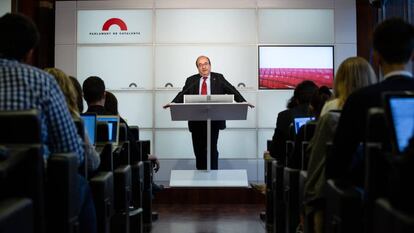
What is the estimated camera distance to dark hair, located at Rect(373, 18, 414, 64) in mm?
2201

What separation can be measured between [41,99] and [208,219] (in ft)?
11.8

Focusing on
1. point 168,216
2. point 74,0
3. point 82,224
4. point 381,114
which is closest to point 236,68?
point 74,0

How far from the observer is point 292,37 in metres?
8.16

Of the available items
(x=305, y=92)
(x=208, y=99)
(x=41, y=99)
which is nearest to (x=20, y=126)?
(x=41, y=99)

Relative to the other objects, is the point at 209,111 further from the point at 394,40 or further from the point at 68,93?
the point at 394,40

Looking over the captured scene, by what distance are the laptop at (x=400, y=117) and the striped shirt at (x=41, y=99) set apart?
1173 mm

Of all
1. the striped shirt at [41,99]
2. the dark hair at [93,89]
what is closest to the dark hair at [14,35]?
the striped shirt at [41,99]

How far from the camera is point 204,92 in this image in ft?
22.8

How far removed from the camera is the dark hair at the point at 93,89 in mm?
3983

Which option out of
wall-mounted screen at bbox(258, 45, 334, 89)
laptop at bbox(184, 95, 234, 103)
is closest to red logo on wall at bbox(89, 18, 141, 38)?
wall-mounted screen at bbox(258, 45, 334, 89)

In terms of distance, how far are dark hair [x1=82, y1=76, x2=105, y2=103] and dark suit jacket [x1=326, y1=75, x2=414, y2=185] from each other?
6.86ft

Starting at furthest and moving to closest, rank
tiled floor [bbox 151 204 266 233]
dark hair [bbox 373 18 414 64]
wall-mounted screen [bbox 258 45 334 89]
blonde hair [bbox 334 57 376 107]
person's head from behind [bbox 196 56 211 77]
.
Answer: wall-mounted screen [bbox 258 45 334 89] → person's head from behind [bbox 196 56 211 77] → tiled floor [bbox 151 204 266 233] → blonde hair [bbox 334 57 376 107] → dark hair [bbox 373 18 414 64]

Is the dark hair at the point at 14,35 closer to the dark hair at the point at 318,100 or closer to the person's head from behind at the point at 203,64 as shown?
the dark hair at the point at 318,100

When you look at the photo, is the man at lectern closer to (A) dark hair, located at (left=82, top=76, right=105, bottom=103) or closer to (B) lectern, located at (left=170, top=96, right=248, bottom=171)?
(B) lectern, located at (left=170, top=96, right=248, bottom=171)
